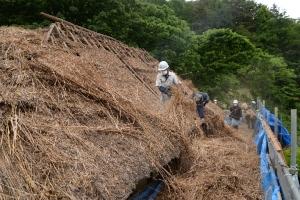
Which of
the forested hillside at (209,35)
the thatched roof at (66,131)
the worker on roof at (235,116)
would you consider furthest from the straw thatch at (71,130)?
the forested hillside at (209,35)

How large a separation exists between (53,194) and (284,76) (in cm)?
2862

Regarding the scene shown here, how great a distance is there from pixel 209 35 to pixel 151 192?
2716cm

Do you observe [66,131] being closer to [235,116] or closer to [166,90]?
[166,90]

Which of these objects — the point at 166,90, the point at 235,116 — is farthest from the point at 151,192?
the point at 235,116

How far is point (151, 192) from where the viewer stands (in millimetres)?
6859

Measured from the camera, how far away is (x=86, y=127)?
5570 mm

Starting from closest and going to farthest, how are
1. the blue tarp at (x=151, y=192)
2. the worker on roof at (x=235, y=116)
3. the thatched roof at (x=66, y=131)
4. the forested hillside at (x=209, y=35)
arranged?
the thatched roof at (x=66, y=131) < the blue tarp at (x=151, y=192) < the worker on roof at (x=235, y=116) < the forested hillside at (x=209, y=35)

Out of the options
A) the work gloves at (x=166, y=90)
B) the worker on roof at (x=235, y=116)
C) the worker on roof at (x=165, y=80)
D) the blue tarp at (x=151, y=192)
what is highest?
the worker on roof at (x=165, y=80)

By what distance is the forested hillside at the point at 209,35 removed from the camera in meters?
19.0

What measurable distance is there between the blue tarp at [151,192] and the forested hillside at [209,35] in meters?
11.6

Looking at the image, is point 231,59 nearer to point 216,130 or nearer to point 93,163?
point 216,130

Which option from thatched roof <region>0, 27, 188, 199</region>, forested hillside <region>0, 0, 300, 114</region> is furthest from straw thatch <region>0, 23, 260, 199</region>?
forested hillside <region>0, 0, 300, 114</region>

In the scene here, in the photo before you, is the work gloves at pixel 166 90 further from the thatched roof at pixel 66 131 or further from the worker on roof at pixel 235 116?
the worker on roof at pixel 235 116

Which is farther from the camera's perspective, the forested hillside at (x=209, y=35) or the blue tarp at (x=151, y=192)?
the forested hillside at (x=209, y=35)
